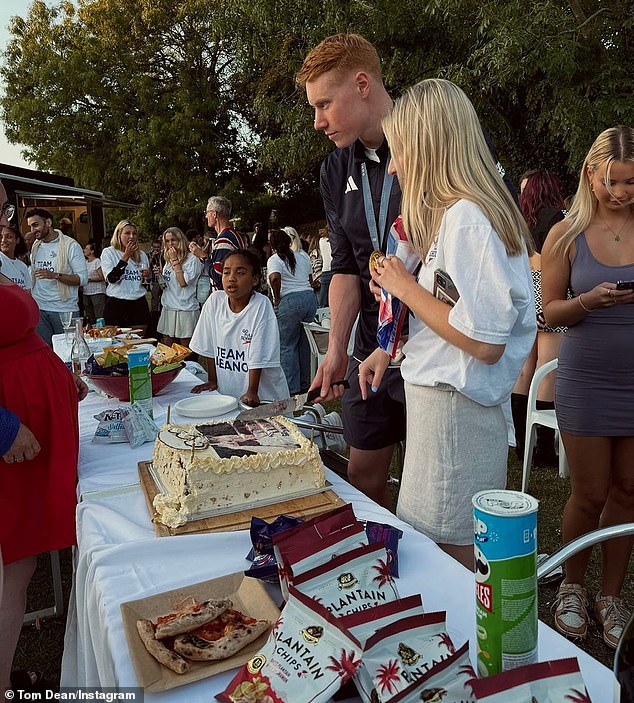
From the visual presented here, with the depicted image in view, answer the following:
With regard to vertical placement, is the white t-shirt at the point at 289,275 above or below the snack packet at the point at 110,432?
above

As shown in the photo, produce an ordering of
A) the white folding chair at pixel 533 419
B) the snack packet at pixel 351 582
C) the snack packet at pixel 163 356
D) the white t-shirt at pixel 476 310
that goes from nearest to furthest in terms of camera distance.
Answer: the snack packet at pixel 351 582 → the white t-shirt at pixel 476 310 → the snack packet at pixel 163 356 → the white folding chair at pixel 533 419

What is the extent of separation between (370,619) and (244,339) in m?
2.58

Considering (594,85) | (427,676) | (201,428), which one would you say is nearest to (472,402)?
(201,428)

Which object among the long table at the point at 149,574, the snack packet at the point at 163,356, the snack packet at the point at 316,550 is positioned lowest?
the long table at the point at 149,574

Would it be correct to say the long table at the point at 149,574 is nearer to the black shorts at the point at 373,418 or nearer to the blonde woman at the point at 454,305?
the blonde woman at the point at 454,305

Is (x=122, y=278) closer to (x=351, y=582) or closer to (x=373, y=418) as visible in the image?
(x=373, y=418)

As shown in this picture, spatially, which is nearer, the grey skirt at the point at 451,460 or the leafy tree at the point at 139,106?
the grey skirt at the point at 451,460

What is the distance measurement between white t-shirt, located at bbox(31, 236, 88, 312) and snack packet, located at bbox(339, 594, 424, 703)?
660cm

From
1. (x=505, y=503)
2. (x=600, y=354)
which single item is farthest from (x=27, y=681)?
(x=600, y=354)

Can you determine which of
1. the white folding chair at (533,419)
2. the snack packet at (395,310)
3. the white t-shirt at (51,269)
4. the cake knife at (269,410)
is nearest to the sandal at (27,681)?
the cake knife at (269,410)

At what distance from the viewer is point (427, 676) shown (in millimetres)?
711

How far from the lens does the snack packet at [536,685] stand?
25.7 inches

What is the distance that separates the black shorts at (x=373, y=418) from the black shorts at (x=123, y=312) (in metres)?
5.47

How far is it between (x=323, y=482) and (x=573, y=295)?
1404mm
